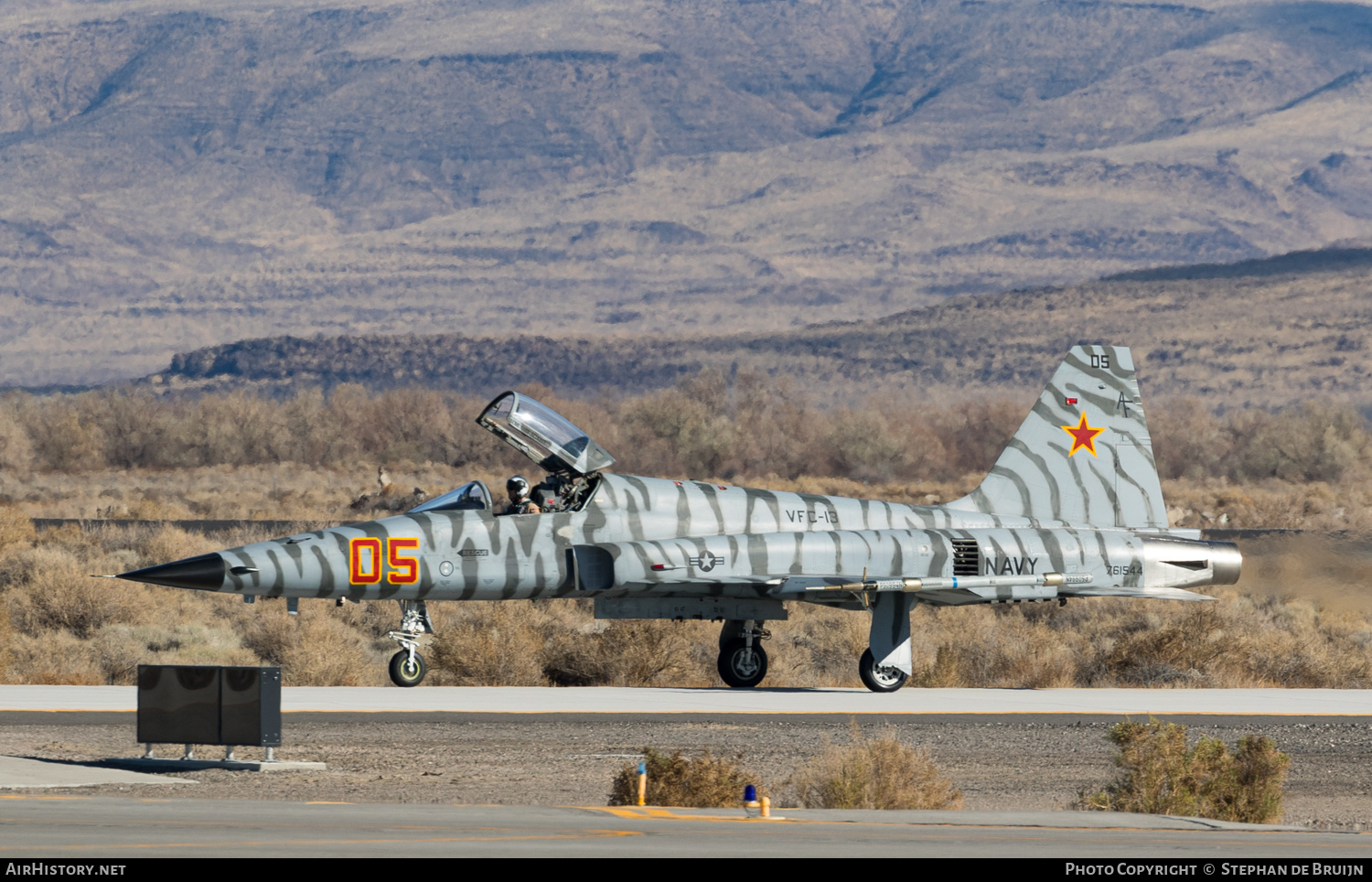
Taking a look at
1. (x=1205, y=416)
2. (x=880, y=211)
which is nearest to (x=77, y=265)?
(x=880, y=211)

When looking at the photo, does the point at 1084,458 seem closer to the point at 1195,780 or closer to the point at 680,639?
the point at 680,639

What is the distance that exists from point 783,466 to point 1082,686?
5089cm

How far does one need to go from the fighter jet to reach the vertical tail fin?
401 mm

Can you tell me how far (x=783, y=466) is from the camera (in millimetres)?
75500

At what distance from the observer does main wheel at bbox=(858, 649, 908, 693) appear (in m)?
21.6

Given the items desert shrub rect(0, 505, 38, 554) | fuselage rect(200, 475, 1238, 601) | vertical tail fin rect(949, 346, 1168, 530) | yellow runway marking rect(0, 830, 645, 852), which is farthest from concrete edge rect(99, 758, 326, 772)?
desert shrub rect(0, 505, 38, 554)

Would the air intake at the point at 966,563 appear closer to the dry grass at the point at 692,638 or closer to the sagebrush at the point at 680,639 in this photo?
the dry grass at the point at 692,638

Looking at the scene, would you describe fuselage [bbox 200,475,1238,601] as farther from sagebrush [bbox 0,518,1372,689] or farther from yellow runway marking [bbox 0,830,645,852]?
yellow runway marking [bbox 0,830,645,852]

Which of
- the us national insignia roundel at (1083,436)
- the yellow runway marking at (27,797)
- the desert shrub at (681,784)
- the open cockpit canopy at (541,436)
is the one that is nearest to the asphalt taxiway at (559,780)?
the yellow runway marking at (27,797)

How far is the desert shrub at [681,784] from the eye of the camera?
13.8m

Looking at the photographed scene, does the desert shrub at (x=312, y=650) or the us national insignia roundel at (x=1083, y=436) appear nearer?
the us national insignia roundel at (x=1083, y=436)

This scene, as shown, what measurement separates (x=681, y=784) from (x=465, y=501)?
8087 millimetres

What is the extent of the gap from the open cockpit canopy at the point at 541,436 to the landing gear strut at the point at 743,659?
2435mm
